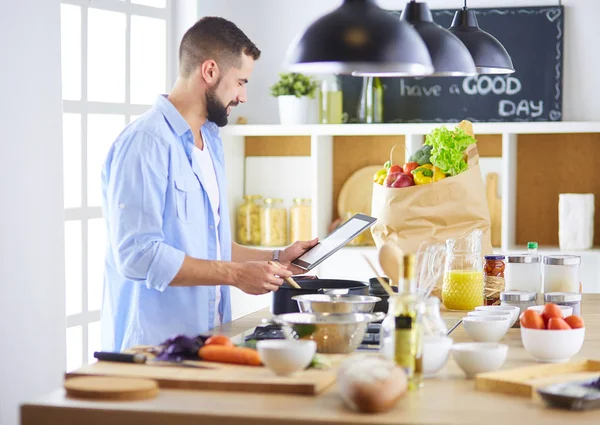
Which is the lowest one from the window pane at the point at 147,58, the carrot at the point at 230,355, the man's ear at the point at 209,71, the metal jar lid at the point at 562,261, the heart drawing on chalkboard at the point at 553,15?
the carrot at the point at 230,355

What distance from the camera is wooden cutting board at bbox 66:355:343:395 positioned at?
6.22ft

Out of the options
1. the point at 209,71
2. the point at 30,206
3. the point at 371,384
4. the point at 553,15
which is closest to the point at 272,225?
the point at 30,206

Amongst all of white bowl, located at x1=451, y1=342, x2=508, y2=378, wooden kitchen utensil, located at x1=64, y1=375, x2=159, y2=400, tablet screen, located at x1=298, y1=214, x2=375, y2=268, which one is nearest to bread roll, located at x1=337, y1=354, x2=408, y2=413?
white bowl, located at x1=451, y1=342, x2=508, y2=378

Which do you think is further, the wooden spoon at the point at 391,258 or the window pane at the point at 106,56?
the window pane at the point at 106,56

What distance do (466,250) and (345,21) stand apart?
1.15 meters

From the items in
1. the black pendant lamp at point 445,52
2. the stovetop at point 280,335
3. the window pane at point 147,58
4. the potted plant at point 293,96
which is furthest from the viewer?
the potted plant at point 293,96

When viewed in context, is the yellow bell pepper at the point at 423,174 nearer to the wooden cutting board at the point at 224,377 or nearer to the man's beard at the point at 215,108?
the man's beard at the point at 215,108

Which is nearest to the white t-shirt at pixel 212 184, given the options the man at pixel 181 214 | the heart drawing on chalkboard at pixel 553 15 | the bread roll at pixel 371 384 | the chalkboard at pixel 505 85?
the man at pixel 181 214

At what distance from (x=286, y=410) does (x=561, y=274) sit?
4.65 ft

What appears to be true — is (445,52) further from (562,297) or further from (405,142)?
(405,142)

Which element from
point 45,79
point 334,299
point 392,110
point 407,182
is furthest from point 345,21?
point 392,110

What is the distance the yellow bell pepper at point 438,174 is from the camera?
352 cm

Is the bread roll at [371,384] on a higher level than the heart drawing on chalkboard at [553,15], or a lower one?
lower

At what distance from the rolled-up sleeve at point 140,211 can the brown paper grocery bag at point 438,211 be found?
39.2 inches
